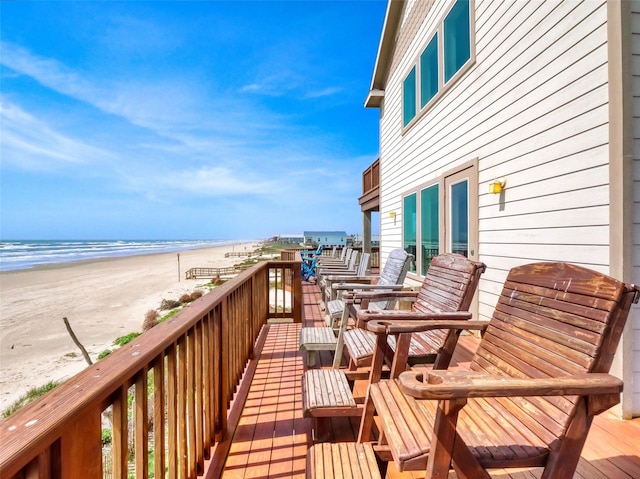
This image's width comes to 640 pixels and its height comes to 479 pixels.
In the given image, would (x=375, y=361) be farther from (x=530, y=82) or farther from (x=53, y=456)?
(x=530, y=82)

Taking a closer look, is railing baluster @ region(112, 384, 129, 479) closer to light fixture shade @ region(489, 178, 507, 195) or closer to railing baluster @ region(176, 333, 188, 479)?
railing baluster @ region(176, 333, 188, 479)

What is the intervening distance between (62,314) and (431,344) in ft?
51.5

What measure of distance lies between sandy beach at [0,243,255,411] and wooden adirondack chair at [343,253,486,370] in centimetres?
765

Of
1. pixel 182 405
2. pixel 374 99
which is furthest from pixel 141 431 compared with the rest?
pixel 374 99

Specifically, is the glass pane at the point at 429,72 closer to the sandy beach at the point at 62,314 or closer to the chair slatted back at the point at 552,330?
the chair slatted back at the point at 552,330

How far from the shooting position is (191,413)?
159 cm

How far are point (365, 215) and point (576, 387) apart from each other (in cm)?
1028

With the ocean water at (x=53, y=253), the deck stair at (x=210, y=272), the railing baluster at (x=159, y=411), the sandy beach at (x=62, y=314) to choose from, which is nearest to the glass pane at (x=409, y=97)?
the railing baluster at (x=159, y=411)

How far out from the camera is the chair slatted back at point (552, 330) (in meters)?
1.16

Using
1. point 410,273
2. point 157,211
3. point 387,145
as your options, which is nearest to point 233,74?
point 387,145

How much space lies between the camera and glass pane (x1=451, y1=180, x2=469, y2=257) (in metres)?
4.11

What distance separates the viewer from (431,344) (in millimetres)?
2135

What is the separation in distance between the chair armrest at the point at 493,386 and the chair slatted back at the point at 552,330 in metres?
0.15

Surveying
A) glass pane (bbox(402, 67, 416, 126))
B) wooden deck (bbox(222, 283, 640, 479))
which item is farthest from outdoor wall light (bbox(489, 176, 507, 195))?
glass pane (bbox(402, 67, 416, 126))
